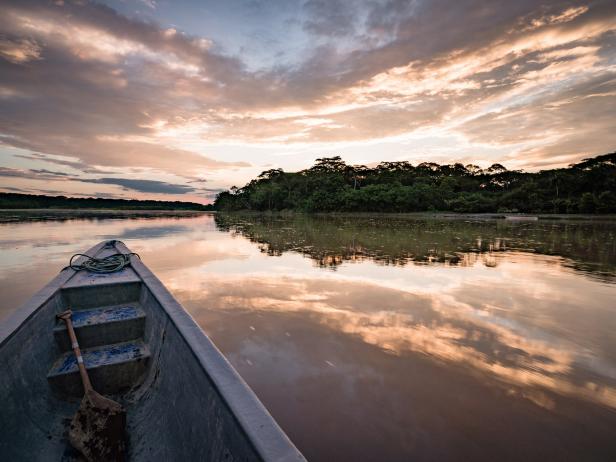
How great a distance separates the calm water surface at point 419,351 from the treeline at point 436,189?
1409 inches

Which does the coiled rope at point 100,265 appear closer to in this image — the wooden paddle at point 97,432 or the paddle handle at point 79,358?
the paddle handle at point 79,358

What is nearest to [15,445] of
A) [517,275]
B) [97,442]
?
[97,442]

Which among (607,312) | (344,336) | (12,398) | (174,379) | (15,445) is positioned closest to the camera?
(15,445)

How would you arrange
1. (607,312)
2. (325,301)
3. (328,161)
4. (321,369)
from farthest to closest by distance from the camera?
(328,161), (325,301), (607,312), (321,369)

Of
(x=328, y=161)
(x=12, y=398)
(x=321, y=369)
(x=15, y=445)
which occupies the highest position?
(x=328, y=161)

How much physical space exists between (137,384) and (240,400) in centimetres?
162

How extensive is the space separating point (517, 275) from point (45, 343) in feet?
23.5

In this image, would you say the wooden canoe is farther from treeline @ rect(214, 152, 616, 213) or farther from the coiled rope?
treeline @ rect(214, 152, 616, 213)

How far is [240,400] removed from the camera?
1.21m

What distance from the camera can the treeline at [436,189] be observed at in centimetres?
3441

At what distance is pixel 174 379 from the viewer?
184 centimetres

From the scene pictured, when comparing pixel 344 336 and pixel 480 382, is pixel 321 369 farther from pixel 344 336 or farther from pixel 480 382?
pixel 480 382

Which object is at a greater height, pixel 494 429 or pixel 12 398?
pixel 12 398

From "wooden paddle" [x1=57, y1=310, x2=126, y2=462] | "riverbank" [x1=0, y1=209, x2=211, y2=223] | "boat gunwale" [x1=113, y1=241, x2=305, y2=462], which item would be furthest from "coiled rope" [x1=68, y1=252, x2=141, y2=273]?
"riverbank" [x1=0, y1=209, x2=211, y2=223]
